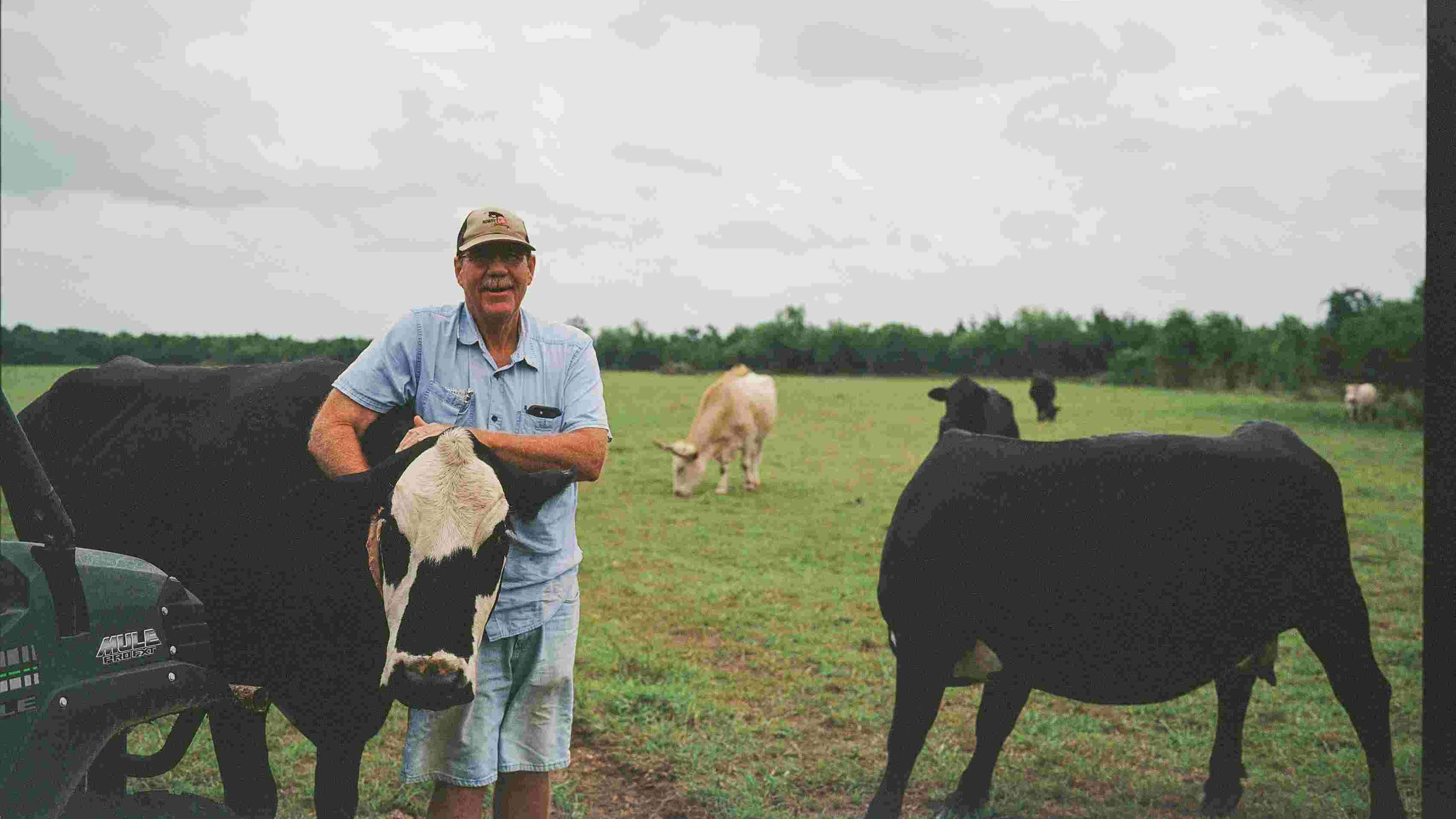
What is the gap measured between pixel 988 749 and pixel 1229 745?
1191mm

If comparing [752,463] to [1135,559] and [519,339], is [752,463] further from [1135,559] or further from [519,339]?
[519,339]

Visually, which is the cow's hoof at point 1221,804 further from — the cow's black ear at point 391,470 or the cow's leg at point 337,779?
the cow's black ear at point 391,470

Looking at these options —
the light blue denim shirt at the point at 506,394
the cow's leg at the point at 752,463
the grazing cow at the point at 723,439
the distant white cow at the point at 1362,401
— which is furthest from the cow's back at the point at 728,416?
the distant white cow at the point at 1362,401

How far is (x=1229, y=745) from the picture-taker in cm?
498

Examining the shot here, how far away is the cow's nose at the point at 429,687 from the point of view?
106 inches

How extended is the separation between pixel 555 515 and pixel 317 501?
108 cm

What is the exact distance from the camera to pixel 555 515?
3.28 meters

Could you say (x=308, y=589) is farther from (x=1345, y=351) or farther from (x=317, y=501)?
(x=1345, y=351)

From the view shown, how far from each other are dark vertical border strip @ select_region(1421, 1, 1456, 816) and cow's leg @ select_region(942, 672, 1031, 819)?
188cm

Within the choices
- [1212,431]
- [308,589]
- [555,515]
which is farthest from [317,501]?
[1212,431]

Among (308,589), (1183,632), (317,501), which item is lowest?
(1183,632)

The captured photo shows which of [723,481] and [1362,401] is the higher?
[1362,401]

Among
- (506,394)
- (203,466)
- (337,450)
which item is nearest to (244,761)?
(203,466)

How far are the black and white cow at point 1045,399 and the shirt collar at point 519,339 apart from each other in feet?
96.3
